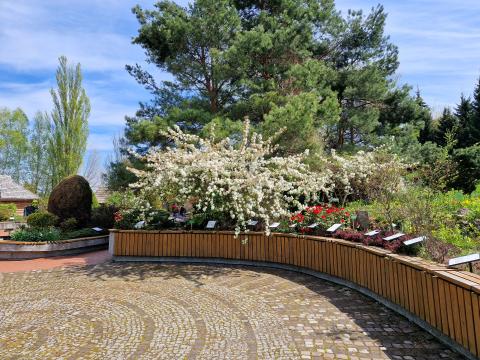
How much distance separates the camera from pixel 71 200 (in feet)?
47.7

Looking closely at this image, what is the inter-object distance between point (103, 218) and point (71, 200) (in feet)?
5.02

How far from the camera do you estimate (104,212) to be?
625 inches

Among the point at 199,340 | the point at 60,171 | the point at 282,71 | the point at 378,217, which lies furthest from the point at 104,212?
the point at 60,171

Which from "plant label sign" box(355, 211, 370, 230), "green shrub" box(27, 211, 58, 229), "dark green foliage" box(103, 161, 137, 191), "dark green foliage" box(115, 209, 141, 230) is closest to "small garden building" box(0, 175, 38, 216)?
"dark green foliage" box(103, 161, 137, 191)

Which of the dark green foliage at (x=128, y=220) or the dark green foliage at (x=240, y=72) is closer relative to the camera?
the dark green foliage at (x=128, y=220)

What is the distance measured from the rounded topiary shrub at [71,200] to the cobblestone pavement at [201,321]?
20.0 feet

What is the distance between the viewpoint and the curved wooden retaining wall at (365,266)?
13.7ft

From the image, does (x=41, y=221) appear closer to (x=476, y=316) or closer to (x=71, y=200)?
(x=71, y=200)

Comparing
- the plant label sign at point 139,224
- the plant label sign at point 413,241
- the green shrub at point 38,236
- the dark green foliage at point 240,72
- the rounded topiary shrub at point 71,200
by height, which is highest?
the dark green foliage at point 240,72

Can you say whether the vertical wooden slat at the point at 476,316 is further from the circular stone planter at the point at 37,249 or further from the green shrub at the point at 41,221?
the green shrub at the point at 41,221

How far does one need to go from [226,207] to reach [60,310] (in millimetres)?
4677

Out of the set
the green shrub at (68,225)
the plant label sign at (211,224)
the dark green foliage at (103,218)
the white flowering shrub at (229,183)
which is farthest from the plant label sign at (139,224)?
the dark green foliage at (103,218)

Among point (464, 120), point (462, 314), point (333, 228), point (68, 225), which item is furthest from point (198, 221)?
point (464, 120)

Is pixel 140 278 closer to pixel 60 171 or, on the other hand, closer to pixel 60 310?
pixel 60 310
